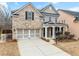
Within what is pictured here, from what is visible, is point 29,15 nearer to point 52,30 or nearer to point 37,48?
point 52,30

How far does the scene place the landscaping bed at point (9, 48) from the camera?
5.32m

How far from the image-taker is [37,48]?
5523mm

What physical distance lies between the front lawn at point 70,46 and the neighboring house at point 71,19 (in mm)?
241

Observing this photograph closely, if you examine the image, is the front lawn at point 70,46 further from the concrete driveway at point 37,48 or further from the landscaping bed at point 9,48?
the landscaping bed at point 9,48

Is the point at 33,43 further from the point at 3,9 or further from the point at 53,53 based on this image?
the point at 3,9

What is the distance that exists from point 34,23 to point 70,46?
1.35 metres

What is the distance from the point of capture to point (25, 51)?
5418 mm

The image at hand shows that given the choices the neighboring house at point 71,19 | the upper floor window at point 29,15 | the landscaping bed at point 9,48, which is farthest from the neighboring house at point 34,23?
the landscaping bed at point 9,48

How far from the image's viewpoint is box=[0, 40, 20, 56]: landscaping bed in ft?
17.5

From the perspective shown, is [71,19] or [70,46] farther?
[71,19]

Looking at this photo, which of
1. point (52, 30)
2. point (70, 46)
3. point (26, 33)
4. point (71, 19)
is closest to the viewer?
point (70, 46)

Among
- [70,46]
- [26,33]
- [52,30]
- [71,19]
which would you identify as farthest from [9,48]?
[71,19]

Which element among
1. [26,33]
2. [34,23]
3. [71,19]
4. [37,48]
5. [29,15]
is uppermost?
[29,15]

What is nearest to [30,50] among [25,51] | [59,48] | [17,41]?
[25,51]
